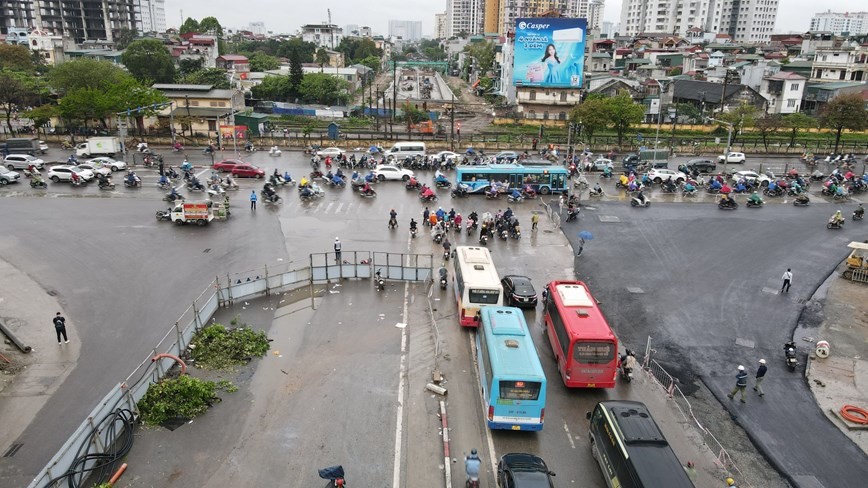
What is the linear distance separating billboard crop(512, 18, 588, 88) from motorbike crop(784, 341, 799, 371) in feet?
197

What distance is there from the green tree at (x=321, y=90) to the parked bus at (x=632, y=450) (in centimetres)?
8462

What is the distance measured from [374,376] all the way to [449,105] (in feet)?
269

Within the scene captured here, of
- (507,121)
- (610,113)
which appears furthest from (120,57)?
(610,113)

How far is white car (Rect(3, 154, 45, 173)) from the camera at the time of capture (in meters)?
44.3

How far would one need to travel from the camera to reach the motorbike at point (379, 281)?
24.3 m

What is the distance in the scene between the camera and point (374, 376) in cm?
1803

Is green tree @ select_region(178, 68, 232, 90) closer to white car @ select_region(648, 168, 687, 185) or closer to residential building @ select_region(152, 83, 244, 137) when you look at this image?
residential building @ select_region(152, 83, 244, 137)

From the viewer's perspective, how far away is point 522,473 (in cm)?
1250

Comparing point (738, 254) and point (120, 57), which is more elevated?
point (120, 57)

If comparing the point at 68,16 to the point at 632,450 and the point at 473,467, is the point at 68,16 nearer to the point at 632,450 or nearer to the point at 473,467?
the point at 473,467

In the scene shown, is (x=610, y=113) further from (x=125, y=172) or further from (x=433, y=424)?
(x=433, y=424)

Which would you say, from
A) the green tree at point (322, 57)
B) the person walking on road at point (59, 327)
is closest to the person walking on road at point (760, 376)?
the person walking on road at point (59, 327)

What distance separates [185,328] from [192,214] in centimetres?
1453

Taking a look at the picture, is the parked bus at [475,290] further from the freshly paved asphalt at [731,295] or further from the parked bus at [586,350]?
the freshly paved asphalt at [731,295]
